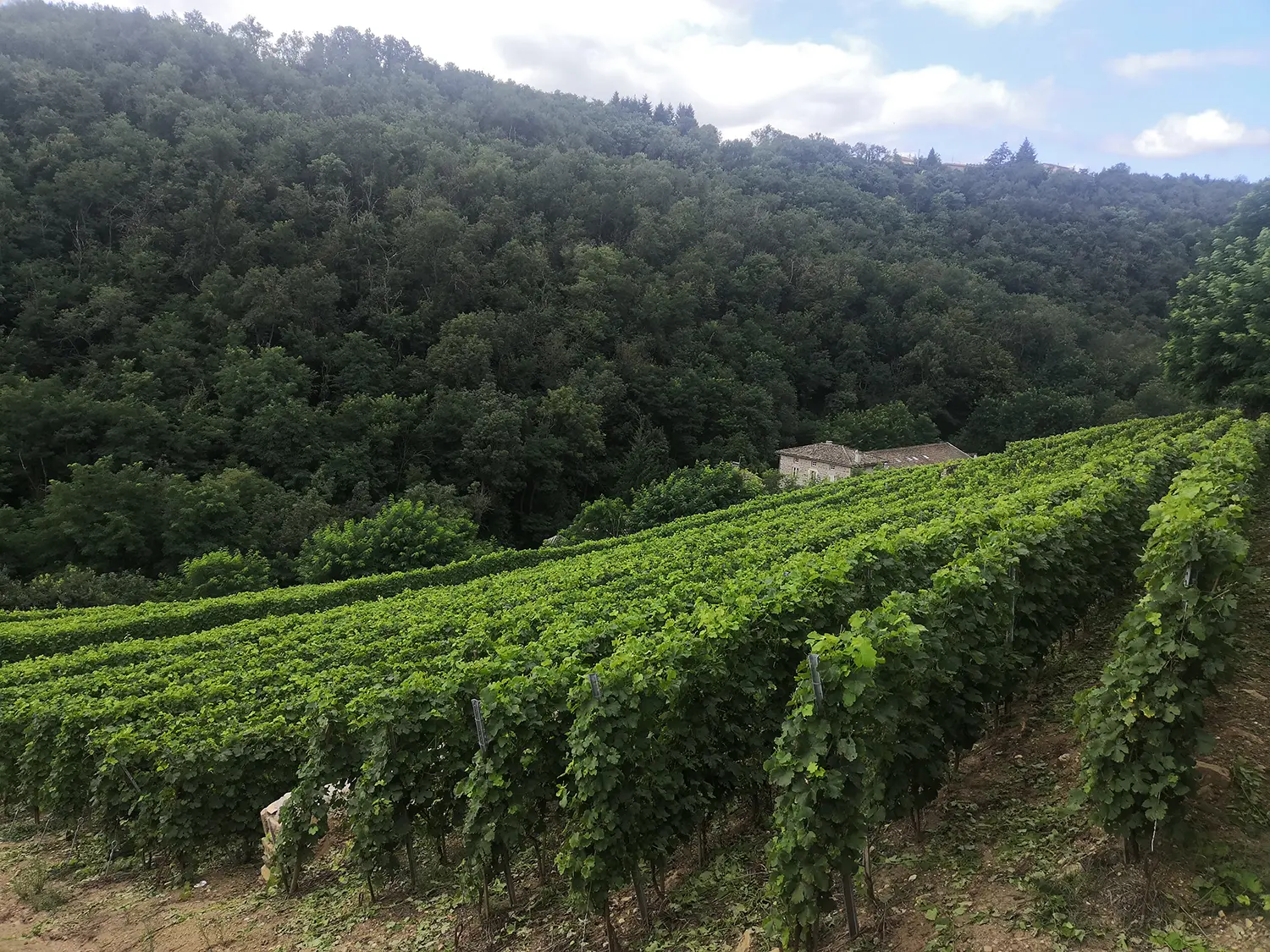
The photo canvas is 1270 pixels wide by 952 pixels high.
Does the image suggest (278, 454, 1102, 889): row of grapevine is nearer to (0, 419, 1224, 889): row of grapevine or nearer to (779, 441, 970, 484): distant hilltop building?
(0, 419, 1224, 889): row of grapevine

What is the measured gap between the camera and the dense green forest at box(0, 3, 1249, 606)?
36.9 meters

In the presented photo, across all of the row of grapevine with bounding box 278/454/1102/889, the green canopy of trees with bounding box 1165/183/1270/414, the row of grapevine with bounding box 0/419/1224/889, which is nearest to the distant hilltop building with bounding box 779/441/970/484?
the green canopy of trees with bounding box 1165/183/1270/414

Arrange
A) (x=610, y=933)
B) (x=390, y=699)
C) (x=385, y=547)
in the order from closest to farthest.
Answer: (x=610, y=933) → (x=390, y=699) → (x=385, y=547)

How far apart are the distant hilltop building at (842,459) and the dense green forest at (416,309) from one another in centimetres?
337

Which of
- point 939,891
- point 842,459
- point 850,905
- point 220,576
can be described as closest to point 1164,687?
point 939,891

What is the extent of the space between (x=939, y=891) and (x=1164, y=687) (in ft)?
7.17

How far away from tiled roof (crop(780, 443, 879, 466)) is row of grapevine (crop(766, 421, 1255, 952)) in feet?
150

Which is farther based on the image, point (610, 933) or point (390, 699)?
point (390, 699)

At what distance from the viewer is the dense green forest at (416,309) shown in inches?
1454

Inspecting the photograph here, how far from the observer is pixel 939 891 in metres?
5.14

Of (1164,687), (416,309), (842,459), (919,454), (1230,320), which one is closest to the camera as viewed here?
(1164,687)

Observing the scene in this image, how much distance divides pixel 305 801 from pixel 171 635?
52.3 ft

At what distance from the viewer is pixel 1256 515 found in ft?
47.3

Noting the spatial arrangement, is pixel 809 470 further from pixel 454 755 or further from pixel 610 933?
pixel 610 933
